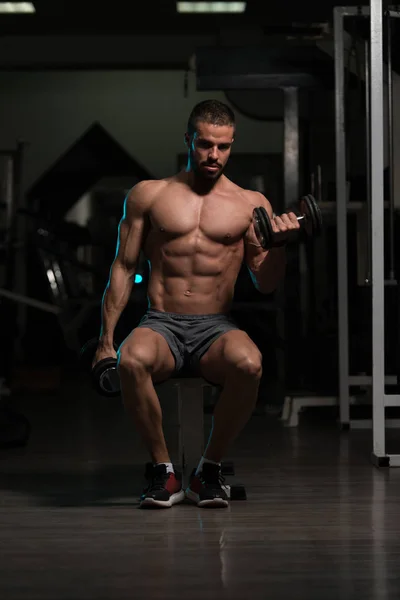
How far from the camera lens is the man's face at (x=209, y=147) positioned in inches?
128

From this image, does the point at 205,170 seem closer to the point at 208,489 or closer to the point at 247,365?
the point at 247,365

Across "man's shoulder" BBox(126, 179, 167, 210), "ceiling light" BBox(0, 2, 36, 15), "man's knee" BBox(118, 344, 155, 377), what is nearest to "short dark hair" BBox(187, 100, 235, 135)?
"man's shoulder" BBox(126, 179, 167, 210)

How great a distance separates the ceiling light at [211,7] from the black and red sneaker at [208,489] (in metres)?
6.90

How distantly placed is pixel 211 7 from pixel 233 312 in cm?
284

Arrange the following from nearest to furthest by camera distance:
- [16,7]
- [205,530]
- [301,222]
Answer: [205,530], [301,222], [16,7]

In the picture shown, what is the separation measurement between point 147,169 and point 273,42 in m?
1.82

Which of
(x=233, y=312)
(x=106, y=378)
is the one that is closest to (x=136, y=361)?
(x=106, y=378)

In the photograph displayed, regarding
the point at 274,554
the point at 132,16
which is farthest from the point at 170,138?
the point at 274,554

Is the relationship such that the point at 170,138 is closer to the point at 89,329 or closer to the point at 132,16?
the point at 132,16

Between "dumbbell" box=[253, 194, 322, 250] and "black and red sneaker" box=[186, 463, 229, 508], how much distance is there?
0.73 metres

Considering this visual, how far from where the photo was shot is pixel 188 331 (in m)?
3.34

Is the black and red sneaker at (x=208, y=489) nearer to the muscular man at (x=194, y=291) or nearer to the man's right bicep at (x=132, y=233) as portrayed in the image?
the muscular man at (x=194, y=291)

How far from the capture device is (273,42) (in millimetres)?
9992

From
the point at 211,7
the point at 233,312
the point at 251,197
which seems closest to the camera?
the point at 251,197
